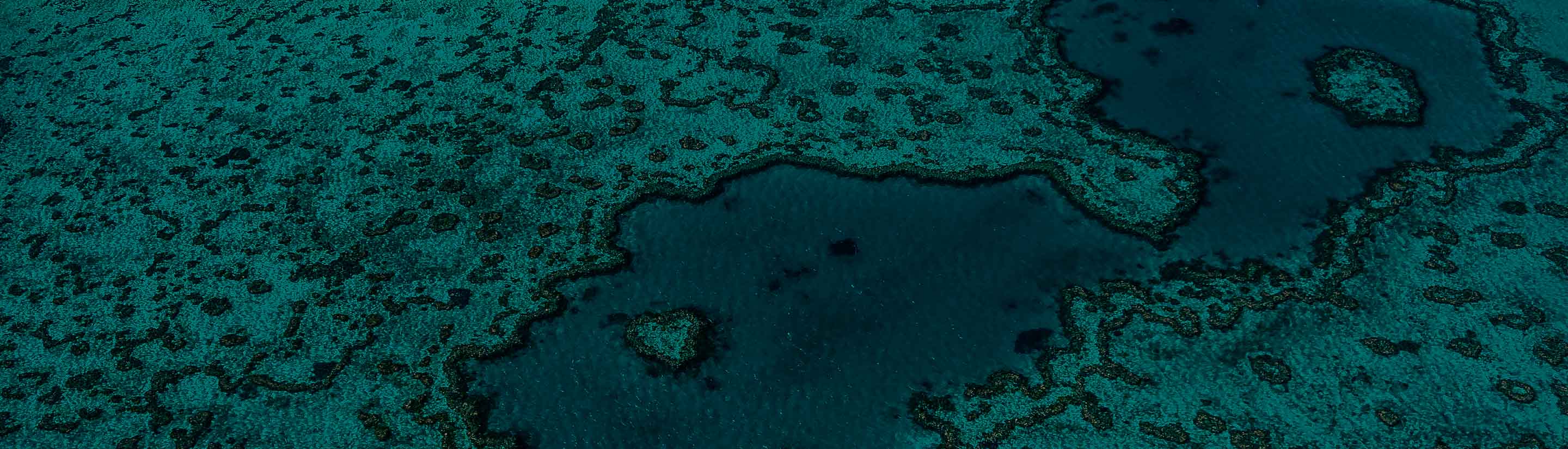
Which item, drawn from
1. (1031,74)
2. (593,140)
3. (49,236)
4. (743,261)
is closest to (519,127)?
(593,140)

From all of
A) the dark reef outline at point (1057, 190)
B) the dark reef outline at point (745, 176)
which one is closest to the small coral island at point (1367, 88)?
the dark reef outline at point (1057, 190)

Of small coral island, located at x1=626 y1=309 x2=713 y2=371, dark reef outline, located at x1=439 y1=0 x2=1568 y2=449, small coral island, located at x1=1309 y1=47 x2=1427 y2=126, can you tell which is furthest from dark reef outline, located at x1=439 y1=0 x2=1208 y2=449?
small coral island, located at x1=1309 y1=47 x2=1427 y2=126

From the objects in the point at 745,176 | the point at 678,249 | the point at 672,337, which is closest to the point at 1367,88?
the point at 745,176

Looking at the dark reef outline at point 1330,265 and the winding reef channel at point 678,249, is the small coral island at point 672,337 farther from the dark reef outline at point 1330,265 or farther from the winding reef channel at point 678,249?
the dark reef outline at point 1330,265

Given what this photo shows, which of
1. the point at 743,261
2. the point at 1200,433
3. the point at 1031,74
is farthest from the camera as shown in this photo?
the point at 1031,74

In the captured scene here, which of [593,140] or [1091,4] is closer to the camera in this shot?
[593,140]

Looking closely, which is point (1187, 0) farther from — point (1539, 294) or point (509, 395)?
point (509, 395)
